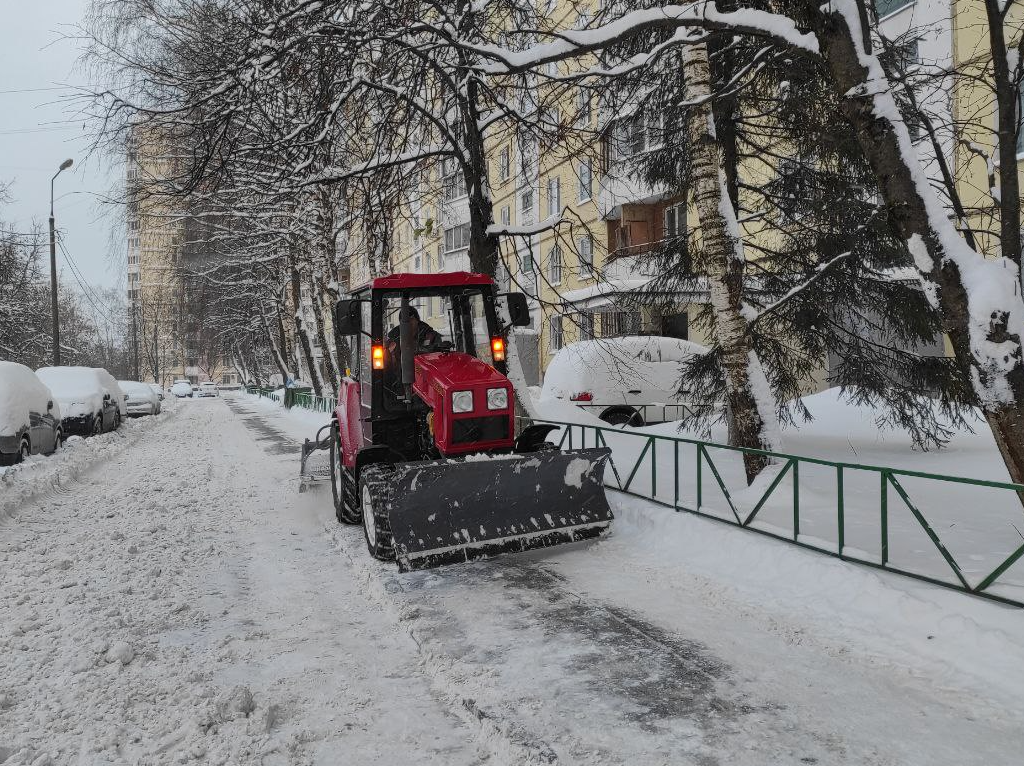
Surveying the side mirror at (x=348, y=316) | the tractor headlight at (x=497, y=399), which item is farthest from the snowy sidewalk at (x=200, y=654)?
the side mirror at (x=348, y=316)

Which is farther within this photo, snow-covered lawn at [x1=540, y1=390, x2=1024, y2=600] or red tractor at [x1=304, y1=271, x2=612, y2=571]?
red tractor at [x1=304, y1=271, x2=612, y2=571]

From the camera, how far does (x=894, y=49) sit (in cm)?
830

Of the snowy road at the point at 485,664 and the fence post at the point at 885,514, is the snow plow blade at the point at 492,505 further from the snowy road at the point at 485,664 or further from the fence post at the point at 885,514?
the fence post at the point at 885,514

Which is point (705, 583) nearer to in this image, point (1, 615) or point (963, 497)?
point (963, 497)

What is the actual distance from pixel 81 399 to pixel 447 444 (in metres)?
15.6

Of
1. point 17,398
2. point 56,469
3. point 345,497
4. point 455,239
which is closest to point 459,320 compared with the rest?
point 345,497

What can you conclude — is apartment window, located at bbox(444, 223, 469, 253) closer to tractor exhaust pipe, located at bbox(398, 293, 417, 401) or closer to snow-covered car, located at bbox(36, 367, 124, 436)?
snow-covered car, located at bbox(36, 367, 124, 436)

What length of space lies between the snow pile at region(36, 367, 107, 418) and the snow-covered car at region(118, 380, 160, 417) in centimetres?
976

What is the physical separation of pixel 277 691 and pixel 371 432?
331 centimetres

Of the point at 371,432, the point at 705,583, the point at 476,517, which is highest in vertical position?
the point at 371,432

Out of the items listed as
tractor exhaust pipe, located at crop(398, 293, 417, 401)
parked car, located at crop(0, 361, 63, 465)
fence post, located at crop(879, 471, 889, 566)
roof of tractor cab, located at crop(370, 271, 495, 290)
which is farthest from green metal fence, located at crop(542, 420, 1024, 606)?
parked car, located at crop(0, 361, 63, 465)

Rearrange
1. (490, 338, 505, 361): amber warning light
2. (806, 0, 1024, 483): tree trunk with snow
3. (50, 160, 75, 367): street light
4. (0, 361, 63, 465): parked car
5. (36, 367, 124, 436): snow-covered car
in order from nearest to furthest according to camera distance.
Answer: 1. (806, 0, 1024, 483): tree trunk with snow
2. (490, 338, 505, 361): amber warning light
3. (0, 361, 63, 465): parked car
4. (36, 367, 124, 436): snow-covered car
5. (50, 160, 75, 367): street light

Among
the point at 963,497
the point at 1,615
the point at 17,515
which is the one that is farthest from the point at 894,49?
the point at 17,515

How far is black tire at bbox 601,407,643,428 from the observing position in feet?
48.6
